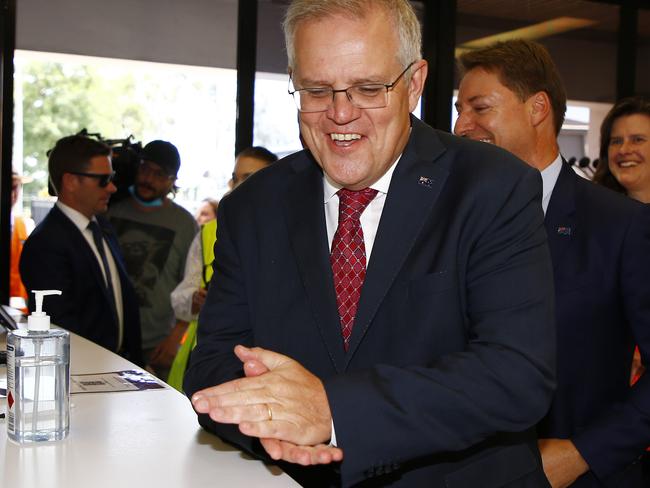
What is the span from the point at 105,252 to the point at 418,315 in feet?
8.75

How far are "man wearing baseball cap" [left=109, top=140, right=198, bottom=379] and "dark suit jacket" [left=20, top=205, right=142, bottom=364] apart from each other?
81 cm

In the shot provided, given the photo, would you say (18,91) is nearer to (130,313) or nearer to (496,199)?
(130,313)

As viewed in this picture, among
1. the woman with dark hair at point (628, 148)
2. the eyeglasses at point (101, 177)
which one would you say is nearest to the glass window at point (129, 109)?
the eyeglasses at point (101, 177)

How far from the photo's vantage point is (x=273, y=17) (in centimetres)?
538

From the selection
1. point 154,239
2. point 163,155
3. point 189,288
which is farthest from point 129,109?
point 189,288

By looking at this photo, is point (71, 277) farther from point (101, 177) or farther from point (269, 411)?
point (269, 411)

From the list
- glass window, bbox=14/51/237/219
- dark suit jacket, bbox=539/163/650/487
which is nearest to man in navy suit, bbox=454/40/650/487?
dark suit jacket, bbox=539/163/650/487

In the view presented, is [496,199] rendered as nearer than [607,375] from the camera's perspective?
Yes

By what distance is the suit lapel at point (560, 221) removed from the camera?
208cm

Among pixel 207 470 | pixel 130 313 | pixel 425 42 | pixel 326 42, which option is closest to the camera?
pixel 207 470

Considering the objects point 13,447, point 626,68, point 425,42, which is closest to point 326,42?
point 13,447

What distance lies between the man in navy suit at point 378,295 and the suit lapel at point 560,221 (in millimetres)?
536

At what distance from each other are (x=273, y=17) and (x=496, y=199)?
13.5 ft

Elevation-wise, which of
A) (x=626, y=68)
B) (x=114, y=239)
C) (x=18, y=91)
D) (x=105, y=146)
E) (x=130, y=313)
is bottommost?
A: (x=130, y=313)
